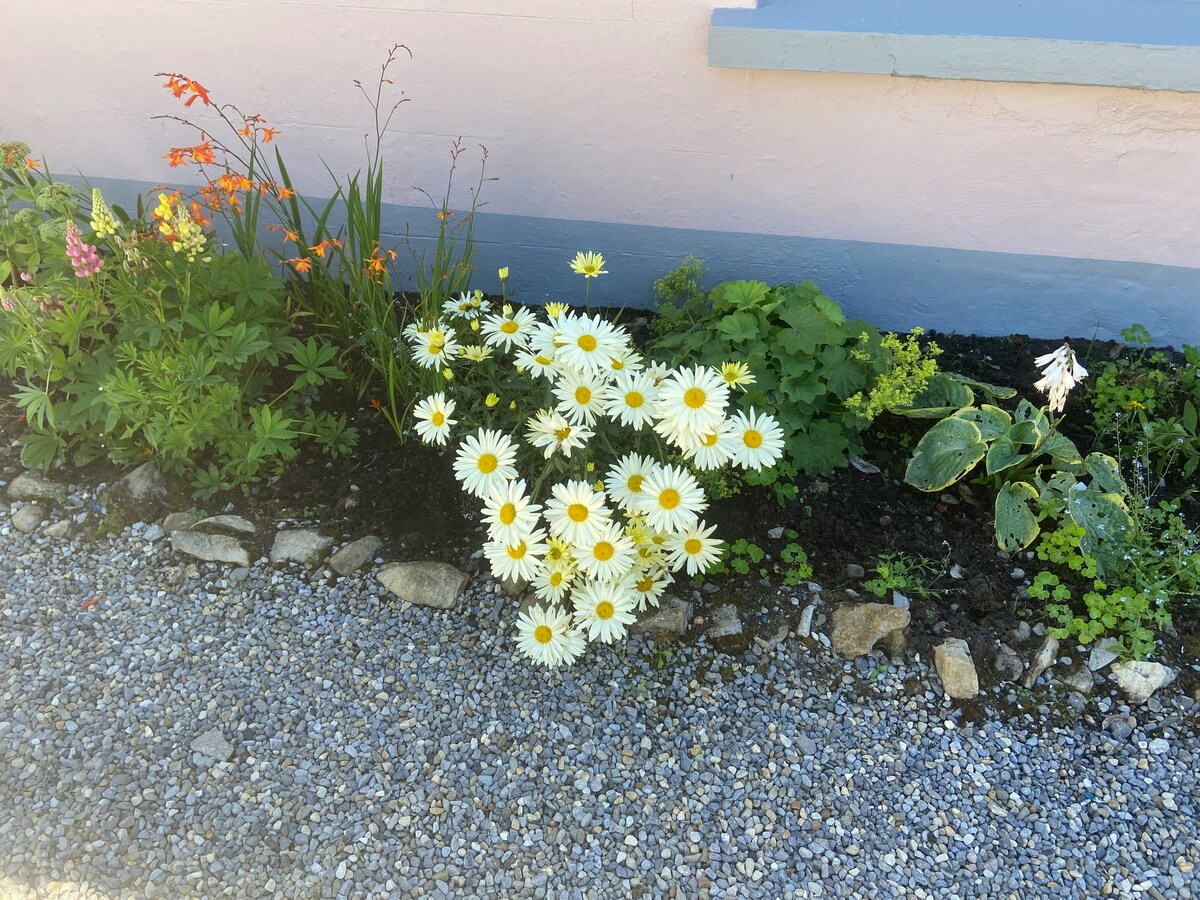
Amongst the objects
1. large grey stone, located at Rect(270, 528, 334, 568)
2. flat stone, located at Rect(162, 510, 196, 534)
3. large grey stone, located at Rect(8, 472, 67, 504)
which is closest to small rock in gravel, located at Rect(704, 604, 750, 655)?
large grey stone, located at Rect(270, 528, 334, 568)

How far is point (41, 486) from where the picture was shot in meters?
2.92

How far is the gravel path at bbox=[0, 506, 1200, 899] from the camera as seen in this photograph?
2051 millimetres

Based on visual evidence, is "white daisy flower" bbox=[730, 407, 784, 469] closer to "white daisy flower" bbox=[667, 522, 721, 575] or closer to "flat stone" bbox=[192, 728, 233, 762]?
"white daisy flower" bbox=[667, 522, 721, 575]

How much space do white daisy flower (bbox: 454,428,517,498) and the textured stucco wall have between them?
4.84 ft

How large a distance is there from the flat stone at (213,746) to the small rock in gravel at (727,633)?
1328 mm

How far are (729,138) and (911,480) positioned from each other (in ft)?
4.46

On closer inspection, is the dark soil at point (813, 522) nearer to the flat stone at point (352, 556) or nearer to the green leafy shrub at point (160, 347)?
the flat stone at point (352, 556)

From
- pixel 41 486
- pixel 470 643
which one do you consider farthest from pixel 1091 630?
pixel 41 486

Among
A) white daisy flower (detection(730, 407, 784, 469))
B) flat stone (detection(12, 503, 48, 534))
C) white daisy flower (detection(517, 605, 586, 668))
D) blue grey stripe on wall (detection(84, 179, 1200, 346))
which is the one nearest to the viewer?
white daisy flower (detection(730, 407, 784, 469))

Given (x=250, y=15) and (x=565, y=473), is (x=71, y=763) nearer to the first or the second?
(x=565, y=473)

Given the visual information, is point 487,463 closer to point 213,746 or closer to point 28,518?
point 213,746

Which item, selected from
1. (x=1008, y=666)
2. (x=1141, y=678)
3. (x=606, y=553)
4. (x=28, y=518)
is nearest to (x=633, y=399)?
(x=606, y=553)

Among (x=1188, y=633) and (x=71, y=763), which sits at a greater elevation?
(x=1188, y=633)

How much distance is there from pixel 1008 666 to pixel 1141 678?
337 millimetres
